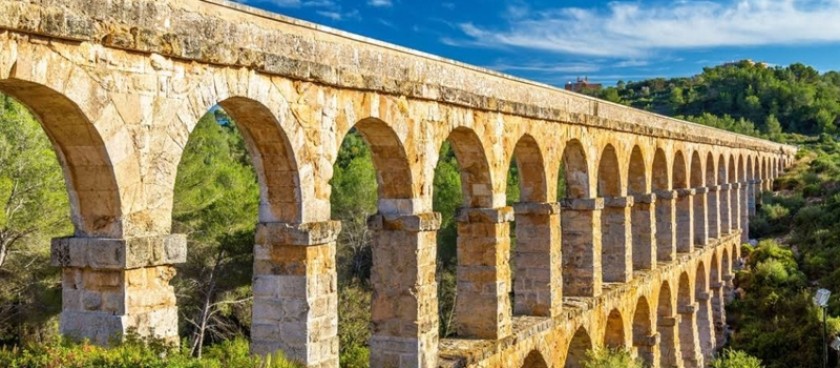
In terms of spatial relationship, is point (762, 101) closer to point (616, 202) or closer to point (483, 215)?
point (616, 202)

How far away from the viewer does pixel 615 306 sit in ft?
47.9

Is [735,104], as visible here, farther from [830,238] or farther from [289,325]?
[289,325]

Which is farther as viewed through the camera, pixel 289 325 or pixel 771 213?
pixel 771 213

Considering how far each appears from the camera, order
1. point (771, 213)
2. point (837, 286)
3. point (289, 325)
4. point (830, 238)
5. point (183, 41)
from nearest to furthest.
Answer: point (183, 41) < point (289, 325) < point (837, 286) < point (830, 238) < point (771, 213)

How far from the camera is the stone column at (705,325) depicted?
22.2m

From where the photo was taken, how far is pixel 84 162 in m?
5.50

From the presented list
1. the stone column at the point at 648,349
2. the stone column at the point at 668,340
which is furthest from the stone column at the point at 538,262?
the stone column at the point at 668,340

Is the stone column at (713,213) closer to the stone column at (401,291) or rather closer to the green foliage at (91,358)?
the stone column at (401,291)

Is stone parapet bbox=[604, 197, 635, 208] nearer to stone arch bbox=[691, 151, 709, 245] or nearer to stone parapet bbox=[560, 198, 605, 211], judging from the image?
stone parapet bbox=[560, 198, 605, 211]

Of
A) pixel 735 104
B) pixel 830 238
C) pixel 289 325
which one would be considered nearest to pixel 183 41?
pixel 289 325

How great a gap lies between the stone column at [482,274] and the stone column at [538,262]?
1454 millimetres

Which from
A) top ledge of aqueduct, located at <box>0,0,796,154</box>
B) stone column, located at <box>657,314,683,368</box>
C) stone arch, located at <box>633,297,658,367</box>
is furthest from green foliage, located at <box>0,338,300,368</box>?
stone column, located at <box>657,314,683,368</box>

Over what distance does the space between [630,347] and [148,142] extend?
37.4 ft

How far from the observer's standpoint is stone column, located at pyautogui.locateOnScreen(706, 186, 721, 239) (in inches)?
990
